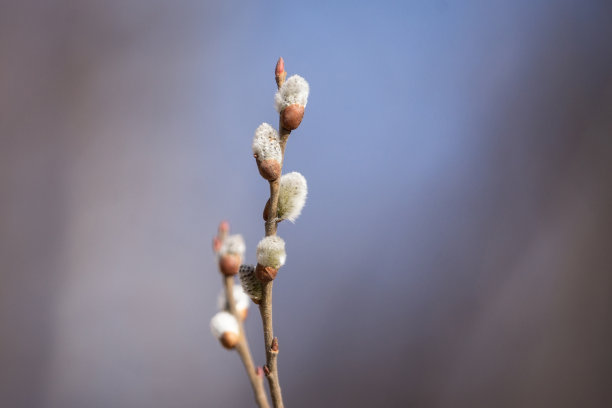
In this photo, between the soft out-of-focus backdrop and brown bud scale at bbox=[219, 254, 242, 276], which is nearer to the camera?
brown bud scale at bbox=[219, 254, 242, 276]

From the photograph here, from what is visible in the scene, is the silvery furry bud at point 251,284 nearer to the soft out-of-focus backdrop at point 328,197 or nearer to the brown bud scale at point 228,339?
the brown bud scale at point 228,339

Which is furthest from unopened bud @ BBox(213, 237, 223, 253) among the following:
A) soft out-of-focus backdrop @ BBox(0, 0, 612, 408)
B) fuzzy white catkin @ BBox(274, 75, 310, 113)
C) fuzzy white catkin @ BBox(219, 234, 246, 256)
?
soft out-of-focus backdrop @ BBox(0, 0, 612, 408)

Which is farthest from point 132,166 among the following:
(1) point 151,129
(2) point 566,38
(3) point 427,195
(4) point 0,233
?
(2) point 566,38

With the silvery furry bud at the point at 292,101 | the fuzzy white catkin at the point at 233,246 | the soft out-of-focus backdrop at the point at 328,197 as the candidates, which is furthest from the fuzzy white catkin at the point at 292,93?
the soft out-of-focus backdrop at the point at 328,197

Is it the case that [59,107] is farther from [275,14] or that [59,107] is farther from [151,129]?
[275,14]

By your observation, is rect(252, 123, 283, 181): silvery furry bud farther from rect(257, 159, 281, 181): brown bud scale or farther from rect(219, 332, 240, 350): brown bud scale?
rect(219, 332, 240, 350): brown bud scale

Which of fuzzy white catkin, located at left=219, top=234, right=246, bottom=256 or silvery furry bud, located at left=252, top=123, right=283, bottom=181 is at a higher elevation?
silvery furry bud, located at left=252, top=123, right=283, bottom=181

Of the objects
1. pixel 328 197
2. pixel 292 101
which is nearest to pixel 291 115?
pixel 292 101
